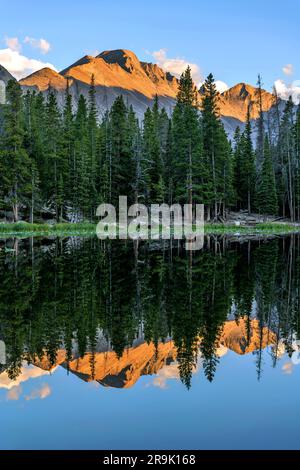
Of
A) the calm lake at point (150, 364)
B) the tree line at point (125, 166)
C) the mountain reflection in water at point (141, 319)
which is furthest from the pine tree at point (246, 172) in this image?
the calm lake at point (150, 364)

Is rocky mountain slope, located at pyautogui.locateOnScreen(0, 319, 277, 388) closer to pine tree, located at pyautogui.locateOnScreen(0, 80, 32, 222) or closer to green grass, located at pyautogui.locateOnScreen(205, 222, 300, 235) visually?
green grass, located at pyautogui.locateOnScreen(205, 222, 300, 235)

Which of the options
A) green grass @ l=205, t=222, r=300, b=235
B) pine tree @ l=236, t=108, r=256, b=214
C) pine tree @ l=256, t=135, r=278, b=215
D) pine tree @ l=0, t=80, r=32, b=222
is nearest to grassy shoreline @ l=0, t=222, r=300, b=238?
green grass @ l=205, t=222, r=300, b=235

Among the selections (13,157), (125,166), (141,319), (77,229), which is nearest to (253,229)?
(77,229)

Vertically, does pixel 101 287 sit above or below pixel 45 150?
below

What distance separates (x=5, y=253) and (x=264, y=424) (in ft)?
68.7

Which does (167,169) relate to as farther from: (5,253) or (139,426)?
(139,426)

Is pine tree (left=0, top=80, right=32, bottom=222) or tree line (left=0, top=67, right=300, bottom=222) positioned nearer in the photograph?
pine tree (left=0, top=80, right=32, bottom=222)

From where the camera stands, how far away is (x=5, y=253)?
2431 centimetres

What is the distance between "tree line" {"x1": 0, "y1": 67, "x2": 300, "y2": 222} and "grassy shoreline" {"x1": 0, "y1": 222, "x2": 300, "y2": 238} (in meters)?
5.11

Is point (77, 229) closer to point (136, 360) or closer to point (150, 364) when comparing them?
point (136, 360)

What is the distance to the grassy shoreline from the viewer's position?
4348cm

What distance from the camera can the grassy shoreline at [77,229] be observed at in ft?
143

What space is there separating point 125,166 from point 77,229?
1707 cm
